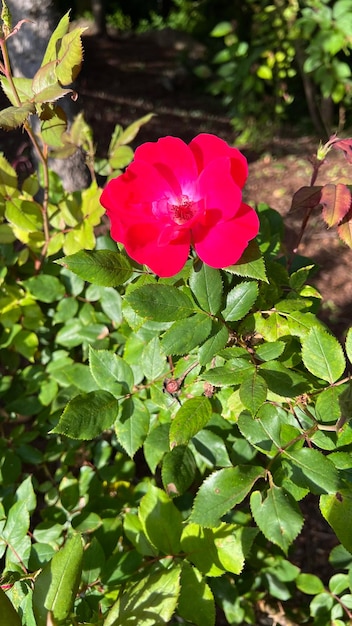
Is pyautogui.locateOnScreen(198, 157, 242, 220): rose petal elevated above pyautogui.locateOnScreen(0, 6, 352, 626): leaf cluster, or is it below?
above

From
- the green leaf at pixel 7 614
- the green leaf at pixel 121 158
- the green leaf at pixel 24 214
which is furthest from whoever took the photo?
the green leaf at pixel 121 158

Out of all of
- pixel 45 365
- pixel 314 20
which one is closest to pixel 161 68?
pixel 314 20

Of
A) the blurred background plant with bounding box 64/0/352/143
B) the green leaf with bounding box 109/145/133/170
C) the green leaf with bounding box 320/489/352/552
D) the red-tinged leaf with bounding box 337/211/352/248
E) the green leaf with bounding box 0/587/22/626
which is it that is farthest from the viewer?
the blurred background plant with bounding box 64/0/352/143

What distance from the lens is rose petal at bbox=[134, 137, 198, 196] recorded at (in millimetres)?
727

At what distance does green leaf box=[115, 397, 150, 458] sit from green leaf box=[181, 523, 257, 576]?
18 cm

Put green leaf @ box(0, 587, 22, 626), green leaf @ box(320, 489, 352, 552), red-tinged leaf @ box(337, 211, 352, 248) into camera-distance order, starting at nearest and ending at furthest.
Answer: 1. green leaf @ box(0, 587, 22, 626)
2. green leaf @ box(320, 489, 352, 552)
3. red-tinged leaf @ box(337, 211, 352, 248)

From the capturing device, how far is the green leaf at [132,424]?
2.82 feet

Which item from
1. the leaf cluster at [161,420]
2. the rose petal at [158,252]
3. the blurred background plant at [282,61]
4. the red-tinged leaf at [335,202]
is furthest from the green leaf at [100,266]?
the blurred background plant at [282,61]

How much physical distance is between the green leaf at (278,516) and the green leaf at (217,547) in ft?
0.57

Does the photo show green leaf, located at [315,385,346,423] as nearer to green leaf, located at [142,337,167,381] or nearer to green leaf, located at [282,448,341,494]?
green leaf, located at [282,448,341,494]

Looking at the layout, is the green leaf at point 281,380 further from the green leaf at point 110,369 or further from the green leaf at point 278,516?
the green leaf at point 110,369

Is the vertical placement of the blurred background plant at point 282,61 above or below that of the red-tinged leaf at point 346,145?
below

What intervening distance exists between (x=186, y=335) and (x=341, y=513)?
320 millimetres

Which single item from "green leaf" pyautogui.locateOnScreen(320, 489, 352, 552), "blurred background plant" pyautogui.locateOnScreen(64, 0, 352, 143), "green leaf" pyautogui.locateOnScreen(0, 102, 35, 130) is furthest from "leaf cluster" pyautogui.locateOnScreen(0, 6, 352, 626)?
"blurred background plant" pyautogui.locateOnScreen(64, 0, 352, 143)
